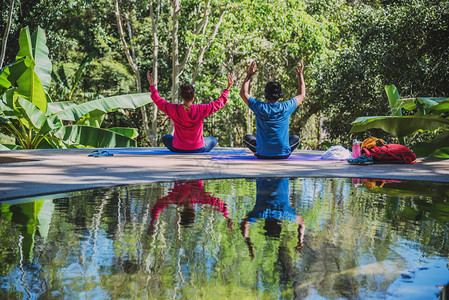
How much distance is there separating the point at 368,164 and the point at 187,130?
3.13m

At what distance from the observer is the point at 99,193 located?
4332 mm

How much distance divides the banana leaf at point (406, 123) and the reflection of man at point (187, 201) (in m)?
4.80

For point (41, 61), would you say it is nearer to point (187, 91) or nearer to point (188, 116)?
point (188, 116)

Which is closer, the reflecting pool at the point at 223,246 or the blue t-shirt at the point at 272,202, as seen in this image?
the reflecting pool at the point at 223,246

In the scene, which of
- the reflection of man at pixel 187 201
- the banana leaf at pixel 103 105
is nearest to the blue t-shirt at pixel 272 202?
the reflection of man at pixel 187 201

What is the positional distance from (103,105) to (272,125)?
5568 mm

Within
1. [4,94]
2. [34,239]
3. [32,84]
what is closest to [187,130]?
[32,84]

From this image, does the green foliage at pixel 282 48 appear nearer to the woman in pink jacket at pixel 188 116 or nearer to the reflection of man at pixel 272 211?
the woman in pink jacket at pixel 188 116

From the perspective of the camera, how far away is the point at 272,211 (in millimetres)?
3500

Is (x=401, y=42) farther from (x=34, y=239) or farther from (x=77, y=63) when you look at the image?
(x=34, y=239)

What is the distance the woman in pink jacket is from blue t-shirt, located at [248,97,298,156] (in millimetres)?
592

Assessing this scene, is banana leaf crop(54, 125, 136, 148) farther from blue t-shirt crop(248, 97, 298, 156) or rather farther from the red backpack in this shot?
the red backpack

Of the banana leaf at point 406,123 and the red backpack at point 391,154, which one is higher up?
the banana leaf at point 406,123

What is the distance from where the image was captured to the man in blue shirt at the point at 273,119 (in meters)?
7.27
